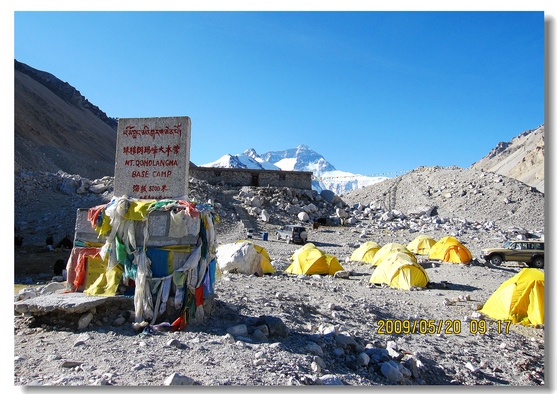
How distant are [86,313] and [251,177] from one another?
35911mm

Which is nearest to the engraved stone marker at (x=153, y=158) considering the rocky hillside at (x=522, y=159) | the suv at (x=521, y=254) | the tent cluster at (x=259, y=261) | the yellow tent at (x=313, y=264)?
the tent cluster at (x=259, y=261)

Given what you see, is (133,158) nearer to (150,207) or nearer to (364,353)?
(150,207)

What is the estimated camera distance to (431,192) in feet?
165

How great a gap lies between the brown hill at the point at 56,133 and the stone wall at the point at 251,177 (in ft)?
67.3

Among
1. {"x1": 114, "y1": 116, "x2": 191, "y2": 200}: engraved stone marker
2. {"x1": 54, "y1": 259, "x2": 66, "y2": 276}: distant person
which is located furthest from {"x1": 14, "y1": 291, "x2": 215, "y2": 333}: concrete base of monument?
{"x1": 54, "y1": 259, "x2": 66, "y2": 276}: distant person

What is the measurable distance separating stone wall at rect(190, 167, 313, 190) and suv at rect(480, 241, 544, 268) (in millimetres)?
24053

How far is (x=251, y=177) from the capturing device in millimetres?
41625

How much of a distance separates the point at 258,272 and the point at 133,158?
8.59 metres

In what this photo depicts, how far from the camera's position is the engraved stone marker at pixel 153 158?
666cm

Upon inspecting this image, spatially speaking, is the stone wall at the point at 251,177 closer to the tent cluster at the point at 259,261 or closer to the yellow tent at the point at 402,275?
the tent cluster at the point at 259,261

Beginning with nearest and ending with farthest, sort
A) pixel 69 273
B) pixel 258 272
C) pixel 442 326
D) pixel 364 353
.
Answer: pixel 364 353 → pixel 69 273 → pixel 442 326 → pixel 258 272

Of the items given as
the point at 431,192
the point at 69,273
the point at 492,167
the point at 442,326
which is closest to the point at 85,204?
the point at 69,273

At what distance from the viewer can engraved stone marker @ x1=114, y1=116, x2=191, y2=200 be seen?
666 centimetres
